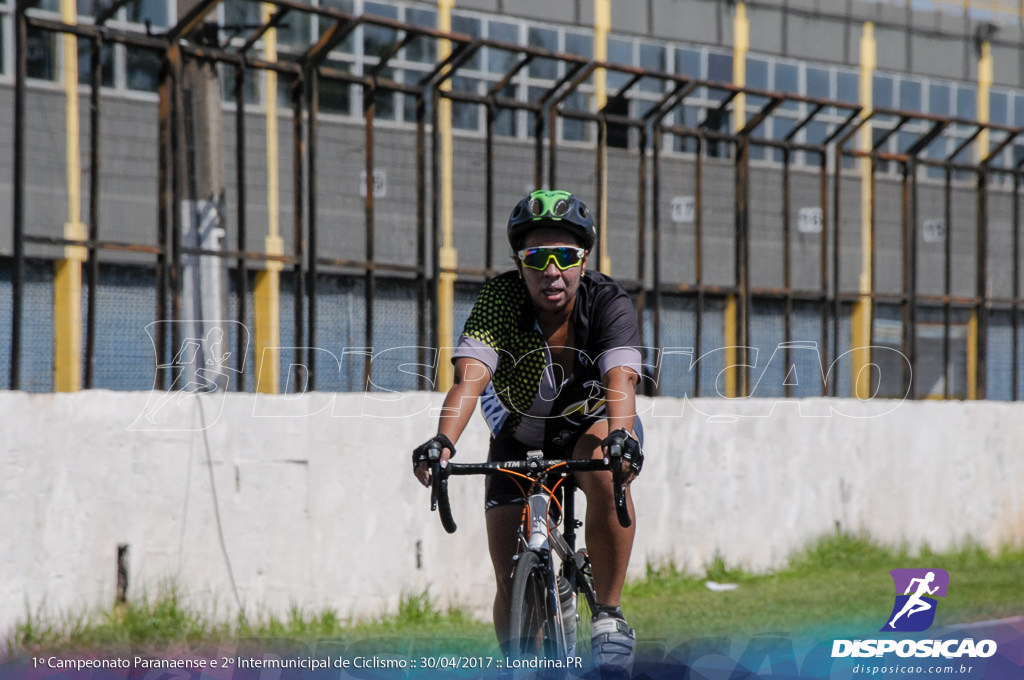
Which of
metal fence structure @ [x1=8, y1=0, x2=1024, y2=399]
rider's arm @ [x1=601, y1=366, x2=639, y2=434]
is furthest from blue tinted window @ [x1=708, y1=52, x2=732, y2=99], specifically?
rider's arm @ [x1=601, y1=366, x2=639, y2=434]

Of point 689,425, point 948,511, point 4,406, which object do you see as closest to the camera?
point 4,406

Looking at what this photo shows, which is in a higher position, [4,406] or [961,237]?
[961,237]

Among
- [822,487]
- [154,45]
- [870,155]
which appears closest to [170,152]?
[154,45]

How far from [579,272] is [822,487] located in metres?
8.37

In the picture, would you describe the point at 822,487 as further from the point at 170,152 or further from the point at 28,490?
the point at 28,490

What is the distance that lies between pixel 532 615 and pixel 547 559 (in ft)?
0.71

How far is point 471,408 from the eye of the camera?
5684mm

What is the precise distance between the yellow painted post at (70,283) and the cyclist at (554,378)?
4129mm

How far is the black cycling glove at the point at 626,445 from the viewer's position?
205 inches

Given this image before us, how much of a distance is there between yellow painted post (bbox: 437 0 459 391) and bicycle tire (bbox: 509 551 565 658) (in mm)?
4463

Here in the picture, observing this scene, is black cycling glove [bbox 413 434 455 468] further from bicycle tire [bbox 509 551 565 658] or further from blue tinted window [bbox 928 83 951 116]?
blue tinted window [bbox 928 83 951 116]

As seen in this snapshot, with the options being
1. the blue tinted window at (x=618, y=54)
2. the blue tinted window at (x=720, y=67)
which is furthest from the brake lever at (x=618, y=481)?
the blue tinted window at (x=720, y=67)

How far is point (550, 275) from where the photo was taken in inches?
225

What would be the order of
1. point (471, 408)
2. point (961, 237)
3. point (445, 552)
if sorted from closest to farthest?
1. point (471, 408)
2. point (445, 552)
3. point (961, 237)
